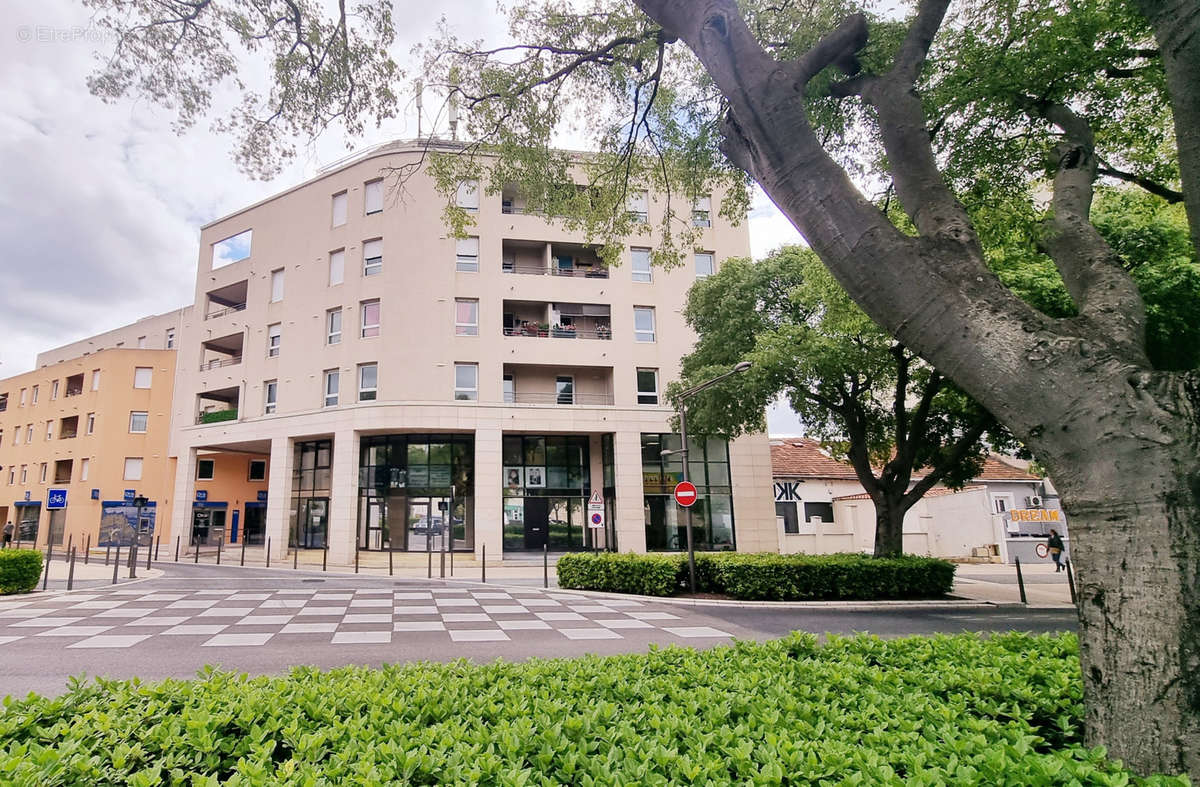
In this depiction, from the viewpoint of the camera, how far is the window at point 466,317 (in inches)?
1064

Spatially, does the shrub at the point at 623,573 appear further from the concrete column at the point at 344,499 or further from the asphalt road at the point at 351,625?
the concrete column at the point at 344,499

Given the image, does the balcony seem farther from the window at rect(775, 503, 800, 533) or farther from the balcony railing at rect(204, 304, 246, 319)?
the window at rect(775, 503, 800, 533)

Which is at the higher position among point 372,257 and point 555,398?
point 372,257

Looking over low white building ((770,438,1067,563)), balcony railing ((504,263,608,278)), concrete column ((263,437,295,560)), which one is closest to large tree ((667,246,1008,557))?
balcony railing ((504,263,608,278))


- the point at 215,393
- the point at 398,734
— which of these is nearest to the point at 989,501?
the point at 398,734

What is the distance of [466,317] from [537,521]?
9597mm

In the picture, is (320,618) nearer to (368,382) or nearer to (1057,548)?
(368,382)

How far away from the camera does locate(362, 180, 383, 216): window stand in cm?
2877

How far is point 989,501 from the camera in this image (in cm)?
A: 2862

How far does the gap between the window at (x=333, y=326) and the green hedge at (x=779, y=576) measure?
58.2ft

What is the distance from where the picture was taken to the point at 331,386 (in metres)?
27.8

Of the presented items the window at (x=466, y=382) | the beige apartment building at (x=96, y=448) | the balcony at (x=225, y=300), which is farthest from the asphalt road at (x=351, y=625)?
the beige apartment building at (x=96, y=448)

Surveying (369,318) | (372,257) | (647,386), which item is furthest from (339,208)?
(647,386)

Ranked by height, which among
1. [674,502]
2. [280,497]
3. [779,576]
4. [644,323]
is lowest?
[779,576]
